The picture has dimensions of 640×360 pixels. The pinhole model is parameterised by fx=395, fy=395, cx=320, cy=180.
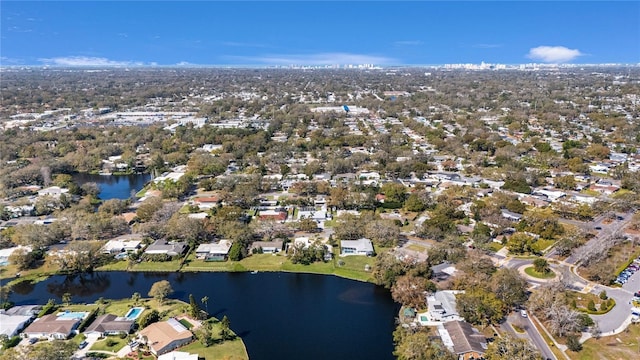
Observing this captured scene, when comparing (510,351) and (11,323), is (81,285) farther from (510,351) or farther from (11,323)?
(510,351)

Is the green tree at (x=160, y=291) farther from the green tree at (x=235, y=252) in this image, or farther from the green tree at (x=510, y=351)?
the green tree at (x=510, y=351)

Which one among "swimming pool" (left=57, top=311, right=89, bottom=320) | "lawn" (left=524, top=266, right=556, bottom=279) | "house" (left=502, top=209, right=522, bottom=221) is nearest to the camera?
"swimming pool" (left=57, top=311, right=89, bottom=320)

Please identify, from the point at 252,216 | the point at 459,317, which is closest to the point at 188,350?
the point at 459,317

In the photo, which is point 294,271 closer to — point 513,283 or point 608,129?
point 513,283

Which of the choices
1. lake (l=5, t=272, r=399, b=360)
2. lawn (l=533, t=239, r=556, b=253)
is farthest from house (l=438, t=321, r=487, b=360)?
lawn (l=533, t=239, r=556, b=253)

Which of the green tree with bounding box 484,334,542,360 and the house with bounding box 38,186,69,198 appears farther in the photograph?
the house with bounding box 38,186,69,198

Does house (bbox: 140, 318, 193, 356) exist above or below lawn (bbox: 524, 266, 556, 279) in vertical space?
below

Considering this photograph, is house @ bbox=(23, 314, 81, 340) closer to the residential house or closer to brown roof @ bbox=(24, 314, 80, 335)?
brown roof @ bbox=(24, 314, 80, 335)
